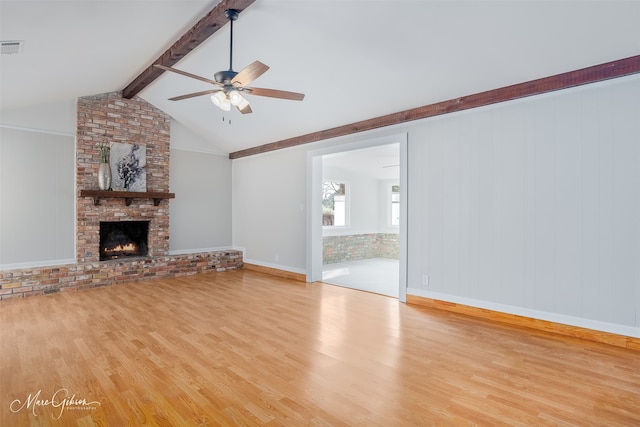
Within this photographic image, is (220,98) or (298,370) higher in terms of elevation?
(220,98)

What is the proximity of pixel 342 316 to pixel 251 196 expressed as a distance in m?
4.05

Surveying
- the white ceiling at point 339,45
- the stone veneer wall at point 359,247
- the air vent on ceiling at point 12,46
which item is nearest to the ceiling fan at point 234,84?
the white ceiling at point 339,45

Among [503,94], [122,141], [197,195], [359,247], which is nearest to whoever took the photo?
[503,94]

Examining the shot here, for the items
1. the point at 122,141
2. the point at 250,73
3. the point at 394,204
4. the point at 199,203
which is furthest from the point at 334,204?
the point at 250,73

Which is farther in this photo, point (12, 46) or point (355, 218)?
point (355, 218)

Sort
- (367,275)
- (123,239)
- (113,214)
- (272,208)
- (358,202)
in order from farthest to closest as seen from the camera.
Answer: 1. (358,202)
2. (272,208)
3. (367,275)
4. (123,239)
5. (113,214)

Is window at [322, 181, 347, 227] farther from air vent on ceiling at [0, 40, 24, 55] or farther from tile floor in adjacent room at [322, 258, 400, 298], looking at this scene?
air vent on ceiling at [0, 40, 24, 55]

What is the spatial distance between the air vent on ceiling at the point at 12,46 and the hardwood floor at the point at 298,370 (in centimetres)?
272

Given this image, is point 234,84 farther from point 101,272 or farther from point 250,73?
point 101,272

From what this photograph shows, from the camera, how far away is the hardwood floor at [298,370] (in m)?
2.04

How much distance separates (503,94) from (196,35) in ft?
11.3

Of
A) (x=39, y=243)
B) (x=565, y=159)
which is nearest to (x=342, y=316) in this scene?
(x=565, y=159)

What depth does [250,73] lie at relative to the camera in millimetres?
2854

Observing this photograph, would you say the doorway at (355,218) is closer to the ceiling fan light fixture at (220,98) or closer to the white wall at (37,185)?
the ceiling fan light fixture at (220,98)
